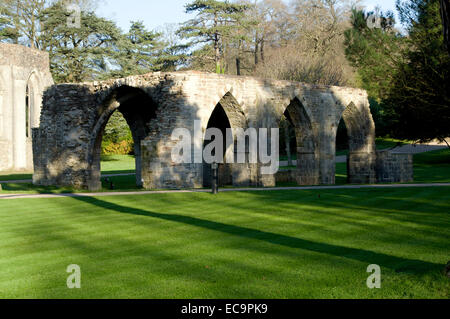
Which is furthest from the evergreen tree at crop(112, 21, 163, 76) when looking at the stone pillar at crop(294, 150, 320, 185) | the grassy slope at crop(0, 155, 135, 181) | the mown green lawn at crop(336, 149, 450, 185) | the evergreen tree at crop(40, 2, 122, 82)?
the stone pillar at crop(294, 150, 320, 185)

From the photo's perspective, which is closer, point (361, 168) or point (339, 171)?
point (361, 168)

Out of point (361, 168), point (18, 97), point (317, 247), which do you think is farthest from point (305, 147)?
point (18, 97)

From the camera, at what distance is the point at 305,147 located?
23.4m

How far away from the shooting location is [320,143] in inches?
920

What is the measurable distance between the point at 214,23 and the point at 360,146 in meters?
24.6

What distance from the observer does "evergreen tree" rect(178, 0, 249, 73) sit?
44062 mm

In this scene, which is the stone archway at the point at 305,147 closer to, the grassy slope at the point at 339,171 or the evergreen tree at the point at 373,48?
the grassy slope at the point at 339,171

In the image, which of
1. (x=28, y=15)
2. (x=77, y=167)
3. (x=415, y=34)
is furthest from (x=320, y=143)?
(x=28, y=15)

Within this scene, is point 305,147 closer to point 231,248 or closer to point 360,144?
point 360,144

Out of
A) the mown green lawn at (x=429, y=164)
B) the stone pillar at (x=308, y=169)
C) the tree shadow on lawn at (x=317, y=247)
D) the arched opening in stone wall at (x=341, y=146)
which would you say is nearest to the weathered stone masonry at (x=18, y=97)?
the stone pillar at (x=308, y=169)

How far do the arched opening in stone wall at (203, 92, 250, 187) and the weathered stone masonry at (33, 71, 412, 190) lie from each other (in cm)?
4

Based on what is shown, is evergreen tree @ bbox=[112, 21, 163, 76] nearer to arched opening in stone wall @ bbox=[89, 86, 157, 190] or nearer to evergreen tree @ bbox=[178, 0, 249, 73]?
evergreen tree @ bbox=[178, 0, 249, 73]

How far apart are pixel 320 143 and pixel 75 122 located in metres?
11.0

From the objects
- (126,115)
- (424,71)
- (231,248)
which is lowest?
(231,248)
